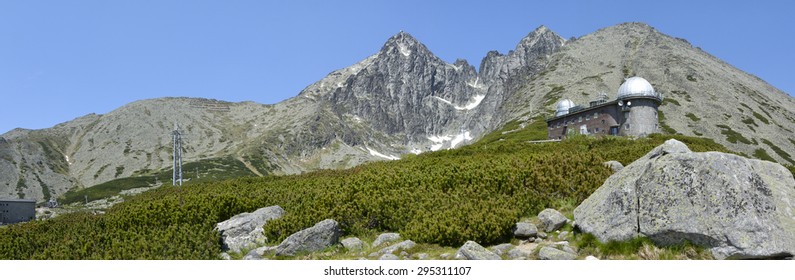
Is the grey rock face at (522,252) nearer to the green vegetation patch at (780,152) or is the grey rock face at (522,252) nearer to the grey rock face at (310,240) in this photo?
the grey rock face at (310,240)

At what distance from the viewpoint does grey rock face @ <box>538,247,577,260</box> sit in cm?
1030

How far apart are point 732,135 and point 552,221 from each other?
106751 mm

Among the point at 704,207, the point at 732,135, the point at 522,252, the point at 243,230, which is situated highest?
the point at 732,135

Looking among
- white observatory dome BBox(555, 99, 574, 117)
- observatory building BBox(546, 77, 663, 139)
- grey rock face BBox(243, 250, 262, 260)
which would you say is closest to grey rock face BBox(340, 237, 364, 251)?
grey rock face BBox(243, 250, 262, 260)

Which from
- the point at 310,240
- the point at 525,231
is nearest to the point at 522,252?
the point at 525,231

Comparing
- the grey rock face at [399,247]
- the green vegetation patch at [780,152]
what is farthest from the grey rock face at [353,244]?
the green vegetation patch at [780,152]

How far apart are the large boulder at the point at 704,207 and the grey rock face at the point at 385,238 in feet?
15.3

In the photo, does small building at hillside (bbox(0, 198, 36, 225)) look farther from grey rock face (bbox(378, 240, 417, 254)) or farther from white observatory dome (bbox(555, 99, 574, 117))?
grey rock face (bbox(378, 240, 417, 254))

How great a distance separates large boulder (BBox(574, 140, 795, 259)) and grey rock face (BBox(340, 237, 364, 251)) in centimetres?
544

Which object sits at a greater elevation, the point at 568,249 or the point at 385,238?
the point at 385,238

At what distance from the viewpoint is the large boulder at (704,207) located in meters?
9.44

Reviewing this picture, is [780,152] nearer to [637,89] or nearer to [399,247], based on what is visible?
[637,89]

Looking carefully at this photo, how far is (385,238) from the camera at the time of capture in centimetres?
1357

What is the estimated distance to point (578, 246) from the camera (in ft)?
36.1
